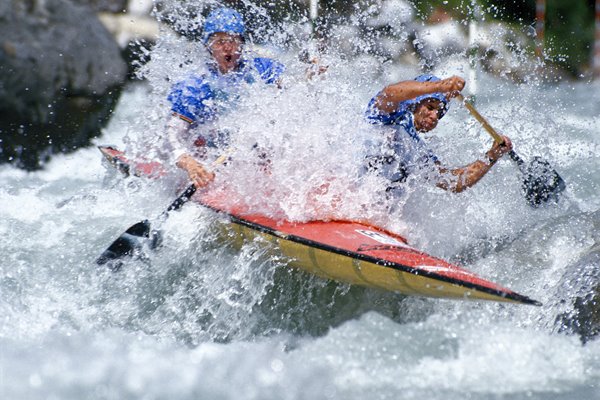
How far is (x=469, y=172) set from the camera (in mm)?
4340

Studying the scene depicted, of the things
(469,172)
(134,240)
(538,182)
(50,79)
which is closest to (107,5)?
(50,79)

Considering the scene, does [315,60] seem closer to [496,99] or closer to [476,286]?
[476,286]

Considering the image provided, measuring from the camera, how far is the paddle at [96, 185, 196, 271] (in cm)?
422

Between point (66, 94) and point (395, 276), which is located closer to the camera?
point (395, 276)

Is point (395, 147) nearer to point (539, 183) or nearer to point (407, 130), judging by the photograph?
point (407, 130)

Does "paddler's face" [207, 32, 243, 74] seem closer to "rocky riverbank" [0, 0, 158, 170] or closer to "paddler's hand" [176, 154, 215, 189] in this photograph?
"paddler's hand" [176, 154, 215, 189]

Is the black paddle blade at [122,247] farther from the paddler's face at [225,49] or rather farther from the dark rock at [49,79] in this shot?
the dark rock at [49,79]

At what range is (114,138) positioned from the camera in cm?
776

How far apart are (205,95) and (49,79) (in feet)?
11.2

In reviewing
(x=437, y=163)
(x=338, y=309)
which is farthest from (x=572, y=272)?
(x=338, y=309)

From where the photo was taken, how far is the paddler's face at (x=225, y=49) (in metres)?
4.71

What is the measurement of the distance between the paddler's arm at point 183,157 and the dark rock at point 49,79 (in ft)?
9.74

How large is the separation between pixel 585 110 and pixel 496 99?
92 centimetres

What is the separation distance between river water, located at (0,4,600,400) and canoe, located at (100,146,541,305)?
0.11m
